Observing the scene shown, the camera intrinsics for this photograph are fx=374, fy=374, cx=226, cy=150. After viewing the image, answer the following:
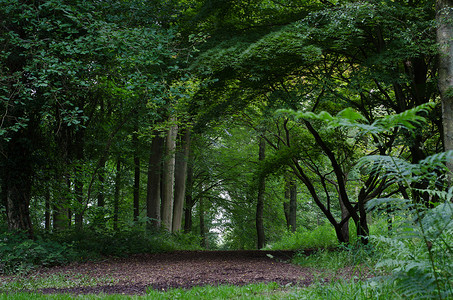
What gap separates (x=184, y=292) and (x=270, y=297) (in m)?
1.20

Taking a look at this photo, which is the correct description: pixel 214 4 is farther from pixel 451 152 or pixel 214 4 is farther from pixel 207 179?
pixel 207 179

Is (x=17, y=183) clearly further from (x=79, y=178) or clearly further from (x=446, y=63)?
(x=446, y=63)

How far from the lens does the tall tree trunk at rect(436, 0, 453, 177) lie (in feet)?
20.5

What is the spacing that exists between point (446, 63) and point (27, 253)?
8894 mm

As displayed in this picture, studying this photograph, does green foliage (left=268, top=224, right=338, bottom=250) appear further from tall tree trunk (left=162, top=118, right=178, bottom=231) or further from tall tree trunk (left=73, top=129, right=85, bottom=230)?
tall tree trunk (left=73, top=129, right=85, bottom=230)

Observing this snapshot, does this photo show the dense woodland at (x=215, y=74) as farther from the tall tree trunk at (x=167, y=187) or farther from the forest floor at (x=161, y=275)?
the tall tree trunk at (x=167, y=187)

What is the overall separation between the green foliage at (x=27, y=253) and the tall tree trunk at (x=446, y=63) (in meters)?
8.07

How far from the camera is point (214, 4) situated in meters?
8.57

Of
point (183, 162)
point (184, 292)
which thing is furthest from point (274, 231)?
point (184, 292)

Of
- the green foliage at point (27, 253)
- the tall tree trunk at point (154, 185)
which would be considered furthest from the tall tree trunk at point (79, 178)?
the tall tree trunk at point (154, 185)

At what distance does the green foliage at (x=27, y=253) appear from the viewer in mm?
7367

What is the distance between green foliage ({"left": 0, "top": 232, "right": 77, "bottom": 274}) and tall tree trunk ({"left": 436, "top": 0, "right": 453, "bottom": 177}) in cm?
807

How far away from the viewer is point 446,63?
21.2 ft

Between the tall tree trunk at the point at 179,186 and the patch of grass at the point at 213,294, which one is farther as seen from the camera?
the tall tree trunk at the point at 179,186
